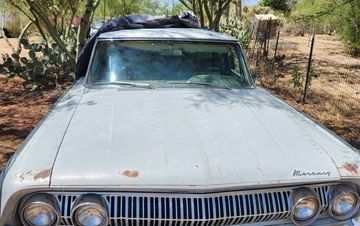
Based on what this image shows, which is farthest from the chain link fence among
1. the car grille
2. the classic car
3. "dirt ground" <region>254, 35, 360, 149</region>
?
the car grille

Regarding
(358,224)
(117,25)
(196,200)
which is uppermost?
(117,25)

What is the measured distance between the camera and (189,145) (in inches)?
102

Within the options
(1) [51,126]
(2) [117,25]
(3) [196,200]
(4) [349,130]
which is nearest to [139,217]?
(3) [196,200]

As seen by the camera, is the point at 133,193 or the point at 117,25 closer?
the point at 133,193

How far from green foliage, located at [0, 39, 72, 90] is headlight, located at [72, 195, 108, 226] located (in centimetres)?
851

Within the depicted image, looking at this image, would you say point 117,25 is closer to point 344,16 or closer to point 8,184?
point 8,184

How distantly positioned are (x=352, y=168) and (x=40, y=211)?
1.61 m

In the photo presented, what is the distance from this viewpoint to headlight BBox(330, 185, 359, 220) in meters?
2.48

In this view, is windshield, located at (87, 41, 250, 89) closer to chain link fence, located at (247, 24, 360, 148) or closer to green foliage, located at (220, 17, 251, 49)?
chain link fence, located at (247, 24, 360, 148)

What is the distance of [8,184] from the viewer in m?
2.26

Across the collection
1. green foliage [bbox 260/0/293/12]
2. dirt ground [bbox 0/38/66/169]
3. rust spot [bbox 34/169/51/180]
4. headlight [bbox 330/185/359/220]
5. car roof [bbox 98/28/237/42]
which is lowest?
dirt ground [bbox 0/38/66/169]

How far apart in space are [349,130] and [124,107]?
488 cm

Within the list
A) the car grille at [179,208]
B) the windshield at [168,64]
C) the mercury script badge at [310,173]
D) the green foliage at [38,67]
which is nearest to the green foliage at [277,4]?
the green foliage at [38,67]

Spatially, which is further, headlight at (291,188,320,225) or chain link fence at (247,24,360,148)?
chain link fence at (247,24,360,148)
